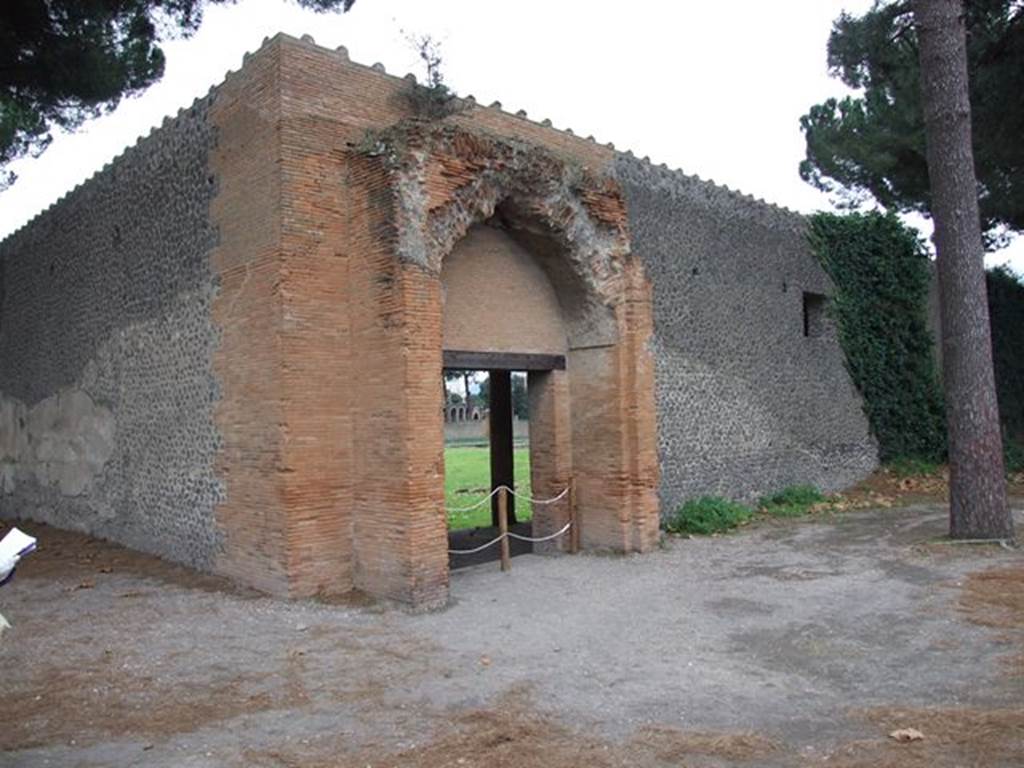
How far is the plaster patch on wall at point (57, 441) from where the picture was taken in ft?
41.2

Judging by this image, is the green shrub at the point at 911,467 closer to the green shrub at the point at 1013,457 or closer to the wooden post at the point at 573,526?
the green shrub at the point at 1013,457

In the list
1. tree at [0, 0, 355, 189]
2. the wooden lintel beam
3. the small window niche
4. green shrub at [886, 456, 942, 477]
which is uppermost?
tree at [0, 0, 355, 189]

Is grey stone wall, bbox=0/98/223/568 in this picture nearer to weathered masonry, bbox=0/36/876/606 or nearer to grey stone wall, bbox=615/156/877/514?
weathered masonry, bbox=0/36/876/606

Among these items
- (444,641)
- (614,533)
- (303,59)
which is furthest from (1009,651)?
(303,59)

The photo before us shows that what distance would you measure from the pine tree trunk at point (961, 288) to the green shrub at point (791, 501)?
12.8 ft

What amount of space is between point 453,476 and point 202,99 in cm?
1603

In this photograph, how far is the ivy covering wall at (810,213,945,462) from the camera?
58.6 feet

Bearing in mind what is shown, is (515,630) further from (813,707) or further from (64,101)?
(64,101)

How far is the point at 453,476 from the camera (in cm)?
2478

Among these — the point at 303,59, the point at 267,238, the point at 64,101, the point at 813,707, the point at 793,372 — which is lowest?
the point at 813,707

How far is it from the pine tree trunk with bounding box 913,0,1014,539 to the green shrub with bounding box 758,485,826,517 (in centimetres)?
390

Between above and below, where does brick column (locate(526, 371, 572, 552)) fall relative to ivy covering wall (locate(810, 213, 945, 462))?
below

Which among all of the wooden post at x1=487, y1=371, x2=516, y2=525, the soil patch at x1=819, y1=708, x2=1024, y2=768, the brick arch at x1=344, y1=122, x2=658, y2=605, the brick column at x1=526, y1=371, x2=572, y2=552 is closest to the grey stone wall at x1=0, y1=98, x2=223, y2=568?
the brick arch at x1=344, y1=122, x2=658, y2=605

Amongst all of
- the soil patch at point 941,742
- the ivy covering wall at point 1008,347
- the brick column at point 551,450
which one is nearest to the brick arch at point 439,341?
the brick column at point 551,450
